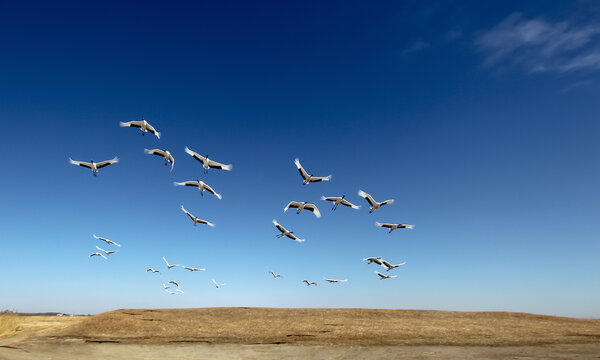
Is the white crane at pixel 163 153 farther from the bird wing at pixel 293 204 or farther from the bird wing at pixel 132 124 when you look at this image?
the bird wing at pixel 293 204

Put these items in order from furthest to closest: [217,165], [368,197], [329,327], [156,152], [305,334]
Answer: [368,197], [217,165], [156,152], [329,327], [305,334]

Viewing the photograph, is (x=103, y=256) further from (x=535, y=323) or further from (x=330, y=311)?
(x=535, y=323)

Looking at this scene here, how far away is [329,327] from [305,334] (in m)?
2.80

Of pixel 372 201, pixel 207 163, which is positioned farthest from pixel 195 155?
pixel 372 201

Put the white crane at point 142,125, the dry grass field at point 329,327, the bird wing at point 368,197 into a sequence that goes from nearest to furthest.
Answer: the dry grass field at point 329,327 < the white crane at point 142,125 < the bird wing at point 368,197

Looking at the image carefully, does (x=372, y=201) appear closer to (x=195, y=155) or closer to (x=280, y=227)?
(x=280, y=227)

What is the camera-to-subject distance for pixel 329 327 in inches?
933

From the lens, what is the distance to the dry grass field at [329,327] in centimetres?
1977

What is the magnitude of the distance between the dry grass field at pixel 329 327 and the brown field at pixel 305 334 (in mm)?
60

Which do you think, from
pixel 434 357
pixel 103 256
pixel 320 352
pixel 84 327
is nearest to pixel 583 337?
pixel 434 357

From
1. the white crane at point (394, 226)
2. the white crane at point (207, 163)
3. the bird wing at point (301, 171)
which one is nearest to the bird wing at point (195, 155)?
the white crane at point (207, 163)

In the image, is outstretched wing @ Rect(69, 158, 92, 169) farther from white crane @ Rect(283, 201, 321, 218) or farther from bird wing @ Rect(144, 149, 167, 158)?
white crane @ Rect(283, 201, 321, 218)

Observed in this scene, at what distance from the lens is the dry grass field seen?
19.8 m

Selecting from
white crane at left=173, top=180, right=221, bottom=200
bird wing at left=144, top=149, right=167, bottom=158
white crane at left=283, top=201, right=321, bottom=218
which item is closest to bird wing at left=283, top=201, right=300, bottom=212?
white crane at left=283, top=201, right=321, bottom=218
